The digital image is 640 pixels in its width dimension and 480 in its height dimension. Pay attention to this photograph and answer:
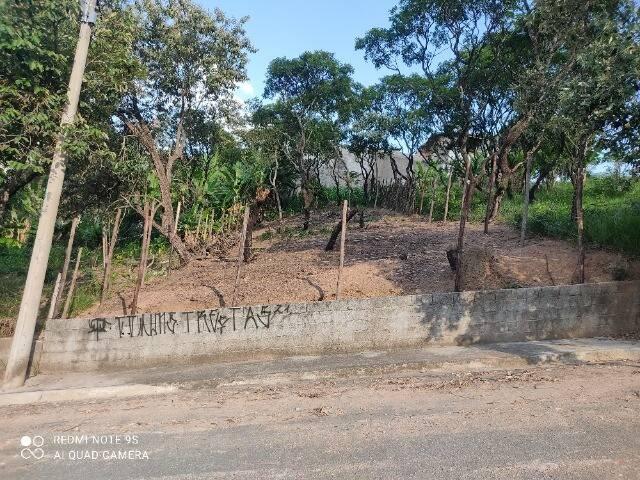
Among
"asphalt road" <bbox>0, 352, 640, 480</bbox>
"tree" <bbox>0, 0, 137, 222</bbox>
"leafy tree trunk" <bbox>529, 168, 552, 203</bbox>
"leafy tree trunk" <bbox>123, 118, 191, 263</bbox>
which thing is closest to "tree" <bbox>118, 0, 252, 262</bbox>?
"leafy tree trunk" <bbox>123, 118, 191, 263</bbox>

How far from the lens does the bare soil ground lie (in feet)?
32.1

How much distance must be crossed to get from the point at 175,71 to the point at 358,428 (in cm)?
1080

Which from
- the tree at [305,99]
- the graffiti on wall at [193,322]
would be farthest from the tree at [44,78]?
the tree at [305,99]

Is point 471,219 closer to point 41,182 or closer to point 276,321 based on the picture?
point 276,321

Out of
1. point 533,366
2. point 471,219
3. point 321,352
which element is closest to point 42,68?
point 321,352

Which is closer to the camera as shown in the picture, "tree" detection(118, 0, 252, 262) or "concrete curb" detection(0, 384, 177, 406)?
"concrete curb" detection(0, 384, 177, 406)

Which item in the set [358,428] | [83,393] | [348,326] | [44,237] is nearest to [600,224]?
[348,326]

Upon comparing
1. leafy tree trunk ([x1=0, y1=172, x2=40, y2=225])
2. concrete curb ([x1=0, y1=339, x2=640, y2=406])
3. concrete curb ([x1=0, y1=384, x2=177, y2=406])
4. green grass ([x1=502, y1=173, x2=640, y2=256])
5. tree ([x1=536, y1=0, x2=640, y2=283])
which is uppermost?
tree ([x1=536, y1=0, x2=640, y2=283])

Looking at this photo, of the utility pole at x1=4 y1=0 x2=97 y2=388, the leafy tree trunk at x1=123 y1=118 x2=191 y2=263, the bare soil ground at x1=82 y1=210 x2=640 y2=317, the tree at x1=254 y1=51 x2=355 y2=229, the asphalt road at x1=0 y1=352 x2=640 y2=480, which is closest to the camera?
the asphalt road at x1=0 y1=352 x2=640 y2=480

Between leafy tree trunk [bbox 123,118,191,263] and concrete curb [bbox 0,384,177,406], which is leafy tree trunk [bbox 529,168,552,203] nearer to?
leafy tree trunk [bbox 123,118,191,263]

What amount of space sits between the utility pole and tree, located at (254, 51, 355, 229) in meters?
12.4

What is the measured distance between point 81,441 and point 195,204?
38.6 ft

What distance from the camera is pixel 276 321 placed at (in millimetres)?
8664

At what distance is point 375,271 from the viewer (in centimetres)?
1046
